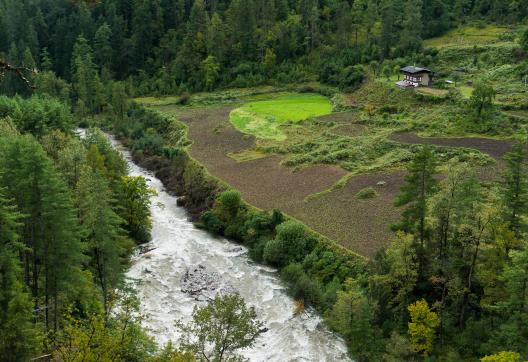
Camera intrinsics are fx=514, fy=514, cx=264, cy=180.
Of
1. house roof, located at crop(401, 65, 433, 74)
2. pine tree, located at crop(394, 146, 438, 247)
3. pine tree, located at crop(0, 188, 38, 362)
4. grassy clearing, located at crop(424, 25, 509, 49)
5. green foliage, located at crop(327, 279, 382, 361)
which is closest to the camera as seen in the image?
pine tree, located at crop(0, 188, 38, 362)

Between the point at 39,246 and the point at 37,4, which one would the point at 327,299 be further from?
the point at 37,4

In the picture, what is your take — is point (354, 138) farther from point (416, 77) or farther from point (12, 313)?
point (12, 313)

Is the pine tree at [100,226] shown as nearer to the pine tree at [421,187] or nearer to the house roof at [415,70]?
the pine tree at [421,187]

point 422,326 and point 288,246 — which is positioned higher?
point 422,326

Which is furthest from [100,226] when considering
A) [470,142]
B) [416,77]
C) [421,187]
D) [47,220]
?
[416,77]

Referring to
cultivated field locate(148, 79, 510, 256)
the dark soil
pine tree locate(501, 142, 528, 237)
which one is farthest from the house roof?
pine tree locate(501, 142, 528, 237)

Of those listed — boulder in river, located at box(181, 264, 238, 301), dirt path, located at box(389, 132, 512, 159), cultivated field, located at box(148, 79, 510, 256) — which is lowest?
boulder in river, located at box(181, 264, 238, 301)

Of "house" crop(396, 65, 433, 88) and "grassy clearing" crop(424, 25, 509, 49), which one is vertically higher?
"grassy clearing" crop(424, 25, 509, 49)

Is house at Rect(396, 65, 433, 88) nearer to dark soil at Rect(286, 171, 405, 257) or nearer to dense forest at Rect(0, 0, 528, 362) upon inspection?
dense forest at Rect(0, 0, 528, 362)
